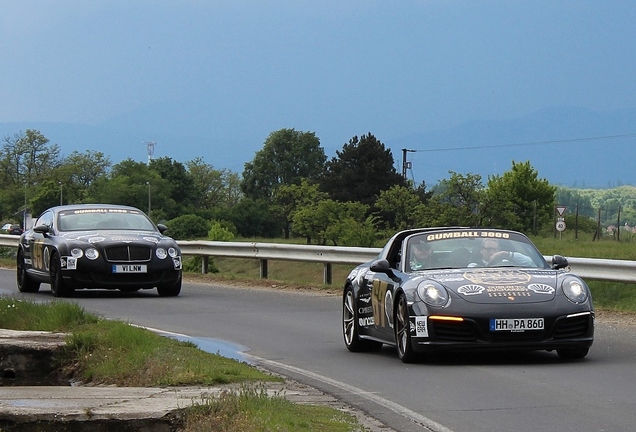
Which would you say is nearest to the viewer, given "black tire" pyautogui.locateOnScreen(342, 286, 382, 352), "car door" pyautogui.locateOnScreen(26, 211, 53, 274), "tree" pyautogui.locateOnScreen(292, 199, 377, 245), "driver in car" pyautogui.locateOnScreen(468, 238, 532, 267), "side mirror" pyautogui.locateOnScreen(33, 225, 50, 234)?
"driver in car" pyautogui.locateOnScreen(468, 238, 532, 267)

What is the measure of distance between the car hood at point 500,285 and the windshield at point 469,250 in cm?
42

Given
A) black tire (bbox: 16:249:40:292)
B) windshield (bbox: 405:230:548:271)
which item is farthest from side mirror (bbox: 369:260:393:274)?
black tire (bbox: 16:249:40:292)

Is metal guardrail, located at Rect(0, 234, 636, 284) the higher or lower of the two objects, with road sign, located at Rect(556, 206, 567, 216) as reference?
lower

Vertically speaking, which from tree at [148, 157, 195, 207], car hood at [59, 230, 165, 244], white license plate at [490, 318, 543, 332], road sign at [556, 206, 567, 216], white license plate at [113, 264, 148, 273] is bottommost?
white license plate at [490, 318, 543, 332]

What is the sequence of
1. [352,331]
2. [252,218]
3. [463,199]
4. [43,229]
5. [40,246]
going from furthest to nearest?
[252,218] → [463,199] → [40,246] → [43,229] → [352,331]

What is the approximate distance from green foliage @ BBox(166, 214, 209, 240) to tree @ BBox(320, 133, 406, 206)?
14.4 m

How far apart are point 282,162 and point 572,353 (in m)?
172

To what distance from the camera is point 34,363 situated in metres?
12.2

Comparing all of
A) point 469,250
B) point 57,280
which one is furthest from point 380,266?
point 57,280

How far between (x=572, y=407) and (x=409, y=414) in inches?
43.6

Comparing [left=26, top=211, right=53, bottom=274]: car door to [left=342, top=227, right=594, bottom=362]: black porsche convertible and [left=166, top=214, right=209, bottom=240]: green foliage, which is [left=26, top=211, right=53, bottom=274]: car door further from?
[left=166, top=214, right=209, bottom=240]: green foliage

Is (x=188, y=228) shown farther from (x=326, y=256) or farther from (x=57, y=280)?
(x=57, y=280)

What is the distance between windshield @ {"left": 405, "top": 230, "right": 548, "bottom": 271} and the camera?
1216 cm

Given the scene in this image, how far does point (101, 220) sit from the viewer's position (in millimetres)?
22828
